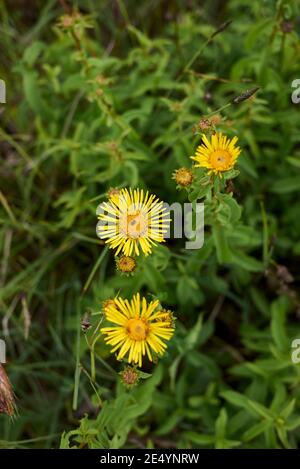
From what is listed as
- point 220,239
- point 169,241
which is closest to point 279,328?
point 220,239

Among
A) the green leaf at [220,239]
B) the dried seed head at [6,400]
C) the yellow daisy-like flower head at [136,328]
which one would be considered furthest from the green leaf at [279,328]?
the dried seed head at [6,400]

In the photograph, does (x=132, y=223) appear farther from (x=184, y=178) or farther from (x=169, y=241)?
(x=169, y=241)

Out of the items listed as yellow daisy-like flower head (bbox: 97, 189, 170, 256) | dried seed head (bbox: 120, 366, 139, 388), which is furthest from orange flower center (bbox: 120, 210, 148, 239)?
dried seed head (bbox: 120, 366, 139, 388)

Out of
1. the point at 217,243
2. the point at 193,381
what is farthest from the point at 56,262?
the point at 217,243

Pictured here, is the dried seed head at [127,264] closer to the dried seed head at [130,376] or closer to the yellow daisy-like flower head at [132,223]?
the yellow daisy-like flower head at [132,223]
